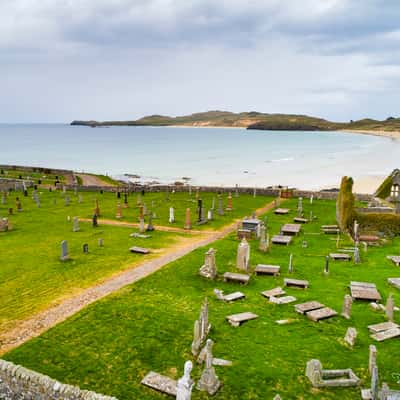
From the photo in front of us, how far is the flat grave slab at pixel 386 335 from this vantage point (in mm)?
12266

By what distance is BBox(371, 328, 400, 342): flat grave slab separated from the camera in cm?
1227

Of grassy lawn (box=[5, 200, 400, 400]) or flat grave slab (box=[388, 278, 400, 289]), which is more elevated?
flat grave slab (box=[388, 278, 400, 289])

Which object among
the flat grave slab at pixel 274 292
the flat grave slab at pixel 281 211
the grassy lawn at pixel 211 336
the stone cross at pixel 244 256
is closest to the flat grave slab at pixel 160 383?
the grassy lawn at pixel 211 336

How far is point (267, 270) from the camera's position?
18688 millimetres

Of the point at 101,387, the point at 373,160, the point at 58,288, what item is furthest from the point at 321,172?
the point at 101,387

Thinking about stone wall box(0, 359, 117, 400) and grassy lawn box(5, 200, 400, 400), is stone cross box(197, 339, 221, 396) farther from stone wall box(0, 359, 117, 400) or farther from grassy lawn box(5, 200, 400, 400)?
stone wall box(0, 359, 117, 400)

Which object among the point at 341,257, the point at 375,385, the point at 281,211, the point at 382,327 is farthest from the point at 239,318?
the point at 281,211

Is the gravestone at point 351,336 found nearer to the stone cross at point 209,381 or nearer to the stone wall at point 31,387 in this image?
the stone cross at point 209,381

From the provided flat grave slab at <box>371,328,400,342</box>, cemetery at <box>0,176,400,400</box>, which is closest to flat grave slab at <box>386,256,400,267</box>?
cemetery at <box>0,176,400,400</box>

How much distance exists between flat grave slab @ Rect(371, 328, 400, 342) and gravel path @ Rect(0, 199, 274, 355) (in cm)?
1025

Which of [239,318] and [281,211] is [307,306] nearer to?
[239,318]

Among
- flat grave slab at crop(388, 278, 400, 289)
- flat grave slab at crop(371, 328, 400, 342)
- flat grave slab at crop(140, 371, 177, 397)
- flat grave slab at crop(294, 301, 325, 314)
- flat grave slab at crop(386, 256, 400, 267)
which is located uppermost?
flat grave slab at crop(386, 256, 400, 267)

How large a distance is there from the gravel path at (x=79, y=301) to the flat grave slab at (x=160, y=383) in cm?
490

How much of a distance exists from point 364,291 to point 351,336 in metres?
4.39
